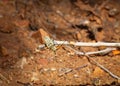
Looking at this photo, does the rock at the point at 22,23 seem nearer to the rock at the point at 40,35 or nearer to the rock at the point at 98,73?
the rock at the point at 40,35

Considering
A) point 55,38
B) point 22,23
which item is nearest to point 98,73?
point 55,38

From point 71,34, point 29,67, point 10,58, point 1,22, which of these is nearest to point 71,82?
point 29,67

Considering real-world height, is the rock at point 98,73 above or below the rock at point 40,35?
below

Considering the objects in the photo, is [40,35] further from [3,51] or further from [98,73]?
[98,73]

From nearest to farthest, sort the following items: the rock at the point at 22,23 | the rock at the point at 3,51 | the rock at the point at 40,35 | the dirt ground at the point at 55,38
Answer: the dirt ground at the point at 55,38, the rock at the point at 3,51, the rock at the point at 40,35, the rock at the point at 22,23

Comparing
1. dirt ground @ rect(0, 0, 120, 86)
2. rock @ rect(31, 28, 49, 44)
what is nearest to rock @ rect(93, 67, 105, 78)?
dirt ground @ rect(0, 0, 120, 86)

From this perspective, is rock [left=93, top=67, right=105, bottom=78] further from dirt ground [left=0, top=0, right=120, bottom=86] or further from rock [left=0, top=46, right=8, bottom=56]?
rock [left=0, top=46, right=8, bottom=56]

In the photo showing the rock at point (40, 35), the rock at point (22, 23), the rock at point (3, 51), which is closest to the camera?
the rock at point (3, 51)

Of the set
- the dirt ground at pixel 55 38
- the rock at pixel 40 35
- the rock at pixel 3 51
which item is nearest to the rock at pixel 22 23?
the dirt ground at pixel 55 38

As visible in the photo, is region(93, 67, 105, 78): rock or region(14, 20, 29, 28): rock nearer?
region(93, 67, 105, 78): rock
